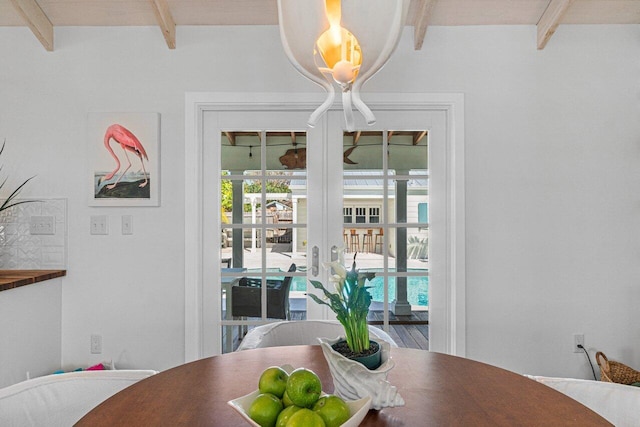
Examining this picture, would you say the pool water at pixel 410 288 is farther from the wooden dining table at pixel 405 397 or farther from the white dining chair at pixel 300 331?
the wooden dining table at pixel 405 397

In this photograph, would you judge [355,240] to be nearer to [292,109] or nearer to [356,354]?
[292,109]

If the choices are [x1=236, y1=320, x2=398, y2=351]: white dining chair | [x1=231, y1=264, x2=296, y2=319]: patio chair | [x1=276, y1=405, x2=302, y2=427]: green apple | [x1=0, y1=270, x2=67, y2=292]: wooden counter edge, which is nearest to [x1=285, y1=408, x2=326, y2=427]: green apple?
[x1=276, y1=405, x2=302, y2=427]: green apple

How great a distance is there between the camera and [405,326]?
2840 mm

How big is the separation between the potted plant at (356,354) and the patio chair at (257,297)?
1.72 metres

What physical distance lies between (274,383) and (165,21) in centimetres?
226

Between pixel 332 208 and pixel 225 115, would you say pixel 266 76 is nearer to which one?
pixel 225 115

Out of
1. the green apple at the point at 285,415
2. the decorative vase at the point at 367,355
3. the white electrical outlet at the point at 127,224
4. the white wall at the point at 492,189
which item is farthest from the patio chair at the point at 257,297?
the green apple at the point at 285,415

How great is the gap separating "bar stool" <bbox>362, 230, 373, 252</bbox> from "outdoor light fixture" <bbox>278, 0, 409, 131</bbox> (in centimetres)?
171

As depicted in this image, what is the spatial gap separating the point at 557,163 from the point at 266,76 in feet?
5.87

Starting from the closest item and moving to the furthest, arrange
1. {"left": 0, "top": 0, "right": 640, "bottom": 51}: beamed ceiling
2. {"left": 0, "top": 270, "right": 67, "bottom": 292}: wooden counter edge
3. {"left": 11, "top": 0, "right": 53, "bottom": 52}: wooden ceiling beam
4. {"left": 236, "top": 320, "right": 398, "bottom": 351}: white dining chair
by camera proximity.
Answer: {"left": 236, "top": 320, "right": 398, "bottom": 351}: white dining chair, {"left": 0, "top": 270, "right": 67, "bottom": 292}: wooden counter edge, {"left": 11, "top": 0, "right": 53, "bottom": 52}: wooden ceiling beam, {"left": 0, "top": 0, "right": 640, "bottom": 51}: beamed ceiling

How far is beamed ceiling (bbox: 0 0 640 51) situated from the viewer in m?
2.54

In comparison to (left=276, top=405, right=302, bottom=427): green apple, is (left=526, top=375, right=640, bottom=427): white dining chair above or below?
below

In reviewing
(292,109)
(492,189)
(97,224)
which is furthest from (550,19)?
(97,224)

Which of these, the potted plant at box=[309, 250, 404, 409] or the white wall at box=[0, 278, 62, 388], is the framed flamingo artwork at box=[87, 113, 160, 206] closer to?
the white wall at box=[0, 278, 62, 388]
